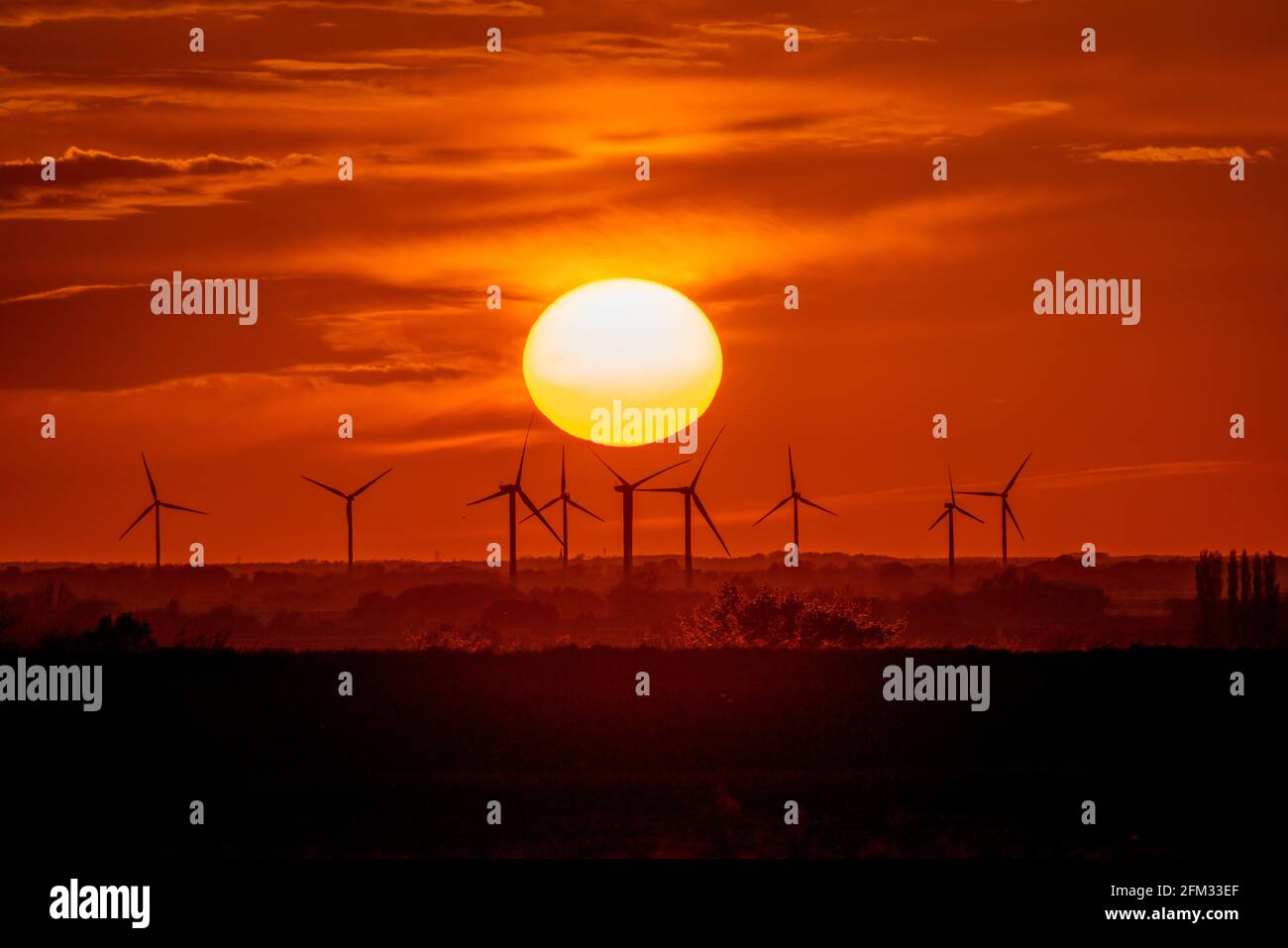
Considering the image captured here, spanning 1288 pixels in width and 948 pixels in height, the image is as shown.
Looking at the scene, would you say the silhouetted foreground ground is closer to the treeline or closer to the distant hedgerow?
the distant hedgerow

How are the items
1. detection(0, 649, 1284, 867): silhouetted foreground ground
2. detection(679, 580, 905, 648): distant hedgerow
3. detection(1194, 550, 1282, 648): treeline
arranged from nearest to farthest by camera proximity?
detection(0, 649, 1284, 867): silhouetted foreground ground → detection(679, 580, 905, 648): distant hedgerow → detection(1194, 550, 1282, 648): treeline

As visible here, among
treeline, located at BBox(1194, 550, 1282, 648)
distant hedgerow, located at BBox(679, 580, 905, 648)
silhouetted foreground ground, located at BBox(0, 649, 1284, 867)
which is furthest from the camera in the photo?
treeline, located at BBox(1194, 550, 1282, 648)

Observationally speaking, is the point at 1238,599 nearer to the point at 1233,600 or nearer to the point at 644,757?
the point at 1233,600

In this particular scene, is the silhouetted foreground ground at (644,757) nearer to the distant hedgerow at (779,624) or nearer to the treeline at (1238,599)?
the distant hedgerow at (779,624)

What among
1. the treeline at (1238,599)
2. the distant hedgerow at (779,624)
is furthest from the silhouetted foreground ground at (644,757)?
the treeline at (1238,599)

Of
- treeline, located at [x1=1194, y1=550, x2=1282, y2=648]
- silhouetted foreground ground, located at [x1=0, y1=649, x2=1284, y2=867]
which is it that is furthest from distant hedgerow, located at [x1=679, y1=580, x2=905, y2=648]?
treeline, located at [x1=1194, y1=550, x2=1282, y2=648]
